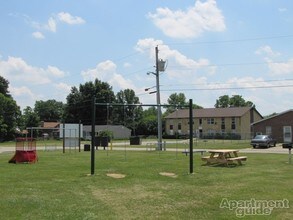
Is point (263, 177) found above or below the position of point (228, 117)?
Answer: below

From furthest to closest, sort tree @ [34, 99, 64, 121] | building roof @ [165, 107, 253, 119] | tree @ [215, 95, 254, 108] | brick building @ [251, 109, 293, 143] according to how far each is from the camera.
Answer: tree @ [34, 99, 64, 121] < tree @ [215, 95, 254, 108] < building roof @ [165, 107, 253, 119] < brick building @ [251, 109, 293, 143]

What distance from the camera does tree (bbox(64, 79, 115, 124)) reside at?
100750 millimetres

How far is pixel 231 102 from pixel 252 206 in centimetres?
13945

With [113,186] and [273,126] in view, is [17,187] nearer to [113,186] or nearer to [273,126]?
[113,186]

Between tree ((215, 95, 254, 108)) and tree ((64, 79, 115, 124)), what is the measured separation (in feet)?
184

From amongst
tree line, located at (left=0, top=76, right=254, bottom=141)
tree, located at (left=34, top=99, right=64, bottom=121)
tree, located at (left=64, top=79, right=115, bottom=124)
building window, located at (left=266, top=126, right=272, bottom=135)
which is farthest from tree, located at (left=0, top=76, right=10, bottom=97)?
building window, located at (left=266, top=126, right=272, bottom=135)

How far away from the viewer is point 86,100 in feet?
333

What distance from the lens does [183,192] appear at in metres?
11.8

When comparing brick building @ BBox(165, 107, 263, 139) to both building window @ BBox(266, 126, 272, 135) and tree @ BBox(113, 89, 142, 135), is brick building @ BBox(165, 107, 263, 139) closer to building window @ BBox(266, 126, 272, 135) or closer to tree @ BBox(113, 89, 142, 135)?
tree @ BBox(113, 89, 142, 135)

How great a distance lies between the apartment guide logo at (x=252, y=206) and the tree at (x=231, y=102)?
137 m

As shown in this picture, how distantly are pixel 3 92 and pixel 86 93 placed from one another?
19229mm

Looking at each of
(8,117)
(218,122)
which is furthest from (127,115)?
(8,117)

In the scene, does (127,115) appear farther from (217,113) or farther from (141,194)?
(141,194)

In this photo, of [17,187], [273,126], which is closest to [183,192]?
[17,187]
